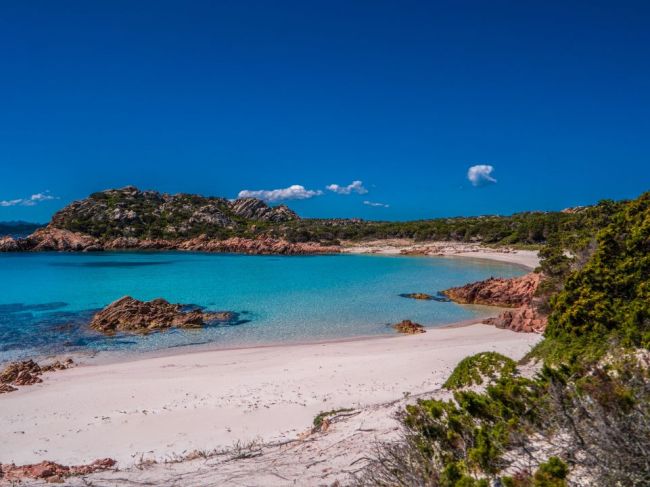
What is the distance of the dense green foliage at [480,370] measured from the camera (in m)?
8.54

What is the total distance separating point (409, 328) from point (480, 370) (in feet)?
36.8

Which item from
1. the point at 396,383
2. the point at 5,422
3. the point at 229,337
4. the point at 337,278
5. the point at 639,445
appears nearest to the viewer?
the point at 639,445

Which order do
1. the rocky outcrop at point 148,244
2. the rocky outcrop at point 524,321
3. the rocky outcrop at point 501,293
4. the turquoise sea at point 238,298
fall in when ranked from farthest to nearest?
the rocky outcrop at point 148,244, the rocky outcrop at point 501,293, the turquoise sea at point 238,298, the rocky outcrop at point 524,321

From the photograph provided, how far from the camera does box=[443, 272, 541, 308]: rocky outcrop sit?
25.7 metres

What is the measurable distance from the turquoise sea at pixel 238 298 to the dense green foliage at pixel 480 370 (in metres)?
10.2

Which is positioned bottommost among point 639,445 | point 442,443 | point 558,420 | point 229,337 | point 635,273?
point 229,337

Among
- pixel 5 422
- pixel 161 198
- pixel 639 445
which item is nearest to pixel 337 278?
pixel 5 422

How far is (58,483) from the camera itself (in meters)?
5.95

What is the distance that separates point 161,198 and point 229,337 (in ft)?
341

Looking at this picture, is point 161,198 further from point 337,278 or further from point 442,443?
point 442,443

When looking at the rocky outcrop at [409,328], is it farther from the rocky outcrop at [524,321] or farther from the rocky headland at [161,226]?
the rocky headland at [161,226]

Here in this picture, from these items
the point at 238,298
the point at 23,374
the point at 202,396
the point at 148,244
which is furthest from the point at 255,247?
the point at 202,396

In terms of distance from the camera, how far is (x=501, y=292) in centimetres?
2644

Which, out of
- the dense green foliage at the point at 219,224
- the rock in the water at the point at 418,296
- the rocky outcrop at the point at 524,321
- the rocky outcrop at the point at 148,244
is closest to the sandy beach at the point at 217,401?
the rocky outcrop at the point at 524,321
